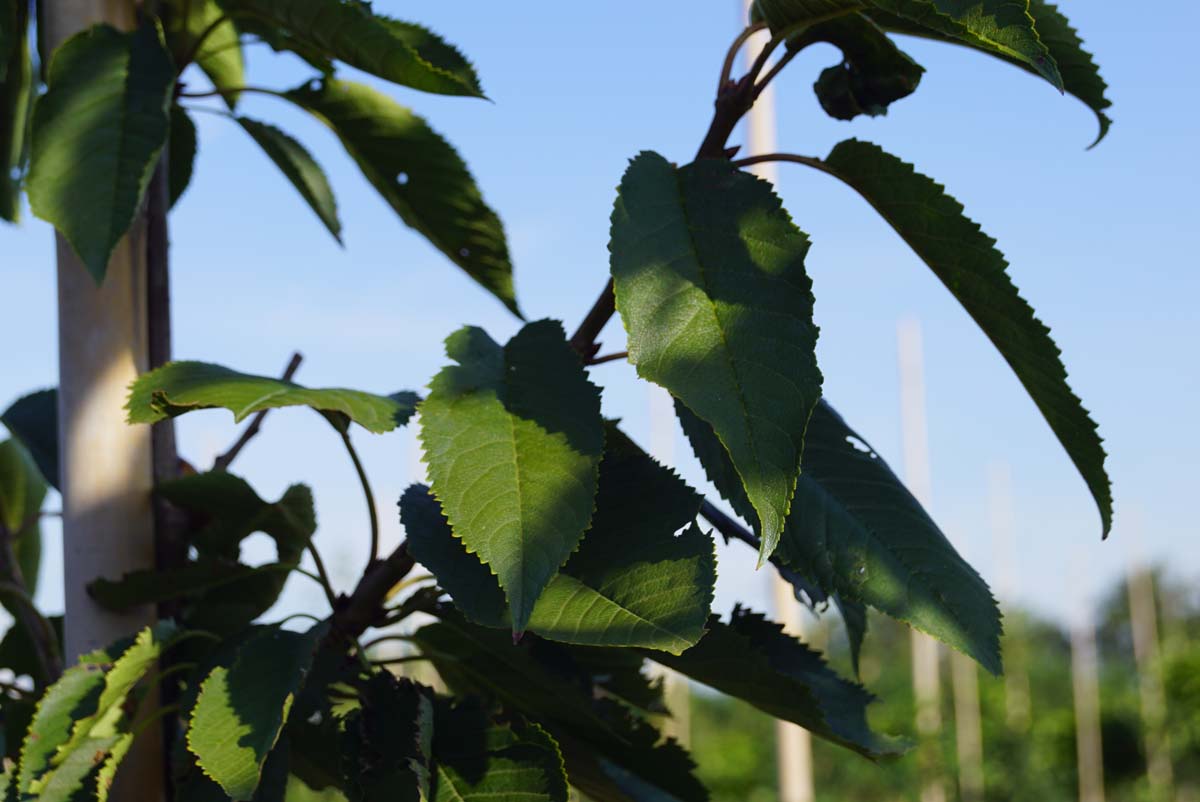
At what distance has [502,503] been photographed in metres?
0.53

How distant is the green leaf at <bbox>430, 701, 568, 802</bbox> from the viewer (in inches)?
23.5

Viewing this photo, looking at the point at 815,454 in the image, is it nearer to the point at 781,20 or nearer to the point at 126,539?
the point at 781,20

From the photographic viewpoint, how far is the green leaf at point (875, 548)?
22.5 inches

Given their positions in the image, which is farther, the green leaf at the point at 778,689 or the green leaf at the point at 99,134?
the green leaf at the point at 99,134

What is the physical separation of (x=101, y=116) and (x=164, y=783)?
453 mm

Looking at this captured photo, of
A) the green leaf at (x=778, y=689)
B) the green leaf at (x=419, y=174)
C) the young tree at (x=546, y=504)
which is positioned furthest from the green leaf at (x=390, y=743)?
the green leaf at (x=419, y=174)

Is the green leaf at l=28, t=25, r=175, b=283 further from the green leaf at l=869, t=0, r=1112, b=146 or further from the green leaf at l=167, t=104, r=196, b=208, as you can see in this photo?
the green leaf at l=869, t=0, r=1112, b=146

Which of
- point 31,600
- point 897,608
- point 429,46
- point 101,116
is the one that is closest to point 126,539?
point 31,600

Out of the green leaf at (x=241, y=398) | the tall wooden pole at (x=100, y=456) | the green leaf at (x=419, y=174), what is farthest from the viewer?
the green leaf at (x=419, y=174)

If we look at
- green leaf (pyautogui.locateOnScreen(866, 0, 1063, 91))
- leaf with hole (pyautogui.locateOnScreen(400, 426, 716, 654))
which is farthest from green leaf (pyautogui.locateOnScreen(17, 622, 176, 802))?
green leaf (pyautogui.locateOnScreen(866, 0, 1063, 91))

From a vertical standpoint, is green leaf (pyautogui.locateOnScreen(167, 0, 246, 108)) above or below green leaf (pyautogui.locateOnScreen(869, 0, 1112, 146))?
above

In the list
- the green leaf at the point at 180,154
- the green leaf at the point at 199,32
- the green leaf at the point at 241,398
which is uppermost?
the green leaf at the point at 199,32

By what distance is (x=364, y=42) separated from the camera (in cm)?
78

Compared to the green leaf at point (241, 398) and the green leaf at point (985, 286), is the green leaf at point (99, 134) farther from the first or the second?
the green leaf at point (985, 286)
